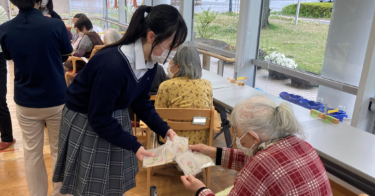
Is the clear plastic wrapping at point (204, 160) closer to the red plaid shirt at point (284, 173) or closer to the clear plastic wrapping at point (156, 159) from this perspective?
the clear plastic wrapping at point (156, 159)

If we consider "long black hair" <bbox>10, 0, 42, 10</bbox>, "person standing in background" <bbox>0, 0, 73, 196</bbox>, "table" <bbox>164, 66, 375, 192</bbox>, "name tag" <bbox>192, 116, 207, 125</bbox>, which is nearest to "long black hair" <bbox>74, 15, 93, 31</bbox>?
"person standing in background" <bbox>0, 0, 73, 196</bbox>

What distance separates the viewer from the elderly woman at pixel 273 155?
0.99 m

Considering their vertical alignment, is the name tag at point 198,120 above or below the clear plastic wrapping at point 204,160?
below

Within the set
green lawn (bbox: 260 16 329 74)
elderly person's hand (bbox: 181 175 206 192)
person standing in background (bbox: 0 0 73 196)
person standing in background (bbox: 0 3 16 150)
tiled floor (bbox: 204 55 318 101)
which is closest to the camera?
elderly person's hand (bbox: 181 175 206 192)

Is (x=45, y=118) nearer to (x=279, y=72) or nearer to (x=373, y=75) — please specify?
(x=373, y=75)

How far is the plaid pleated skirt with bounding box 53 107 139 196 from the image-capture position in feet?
4.42

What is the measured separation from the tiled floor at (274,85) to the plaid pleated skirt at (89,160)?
2.31 m

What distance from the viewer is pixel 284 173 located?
0.99 metres

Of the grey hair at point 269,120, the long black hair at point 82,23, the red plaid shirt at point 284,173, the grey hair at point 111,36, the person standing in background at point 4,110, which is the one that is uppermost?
the long black hair at point 82,23

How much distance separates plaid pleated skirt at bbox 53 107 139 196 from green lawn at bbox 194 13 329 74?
2.32 metres

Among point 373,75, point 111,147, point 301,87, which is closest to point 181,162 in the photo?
point 111,147

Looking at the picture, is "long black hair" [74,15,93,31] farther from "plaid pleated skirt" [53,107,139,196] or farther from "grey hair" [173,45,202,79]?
"plaid pleated skirt" [53,107,139,196]

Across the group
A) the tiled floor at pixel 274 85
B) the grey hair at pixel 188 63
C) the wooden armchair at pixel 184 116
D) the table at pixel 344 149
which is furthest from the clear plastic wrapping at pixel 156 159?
the tiled floor at pixel 274 85

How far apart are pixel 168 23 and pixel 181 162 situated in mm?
643
